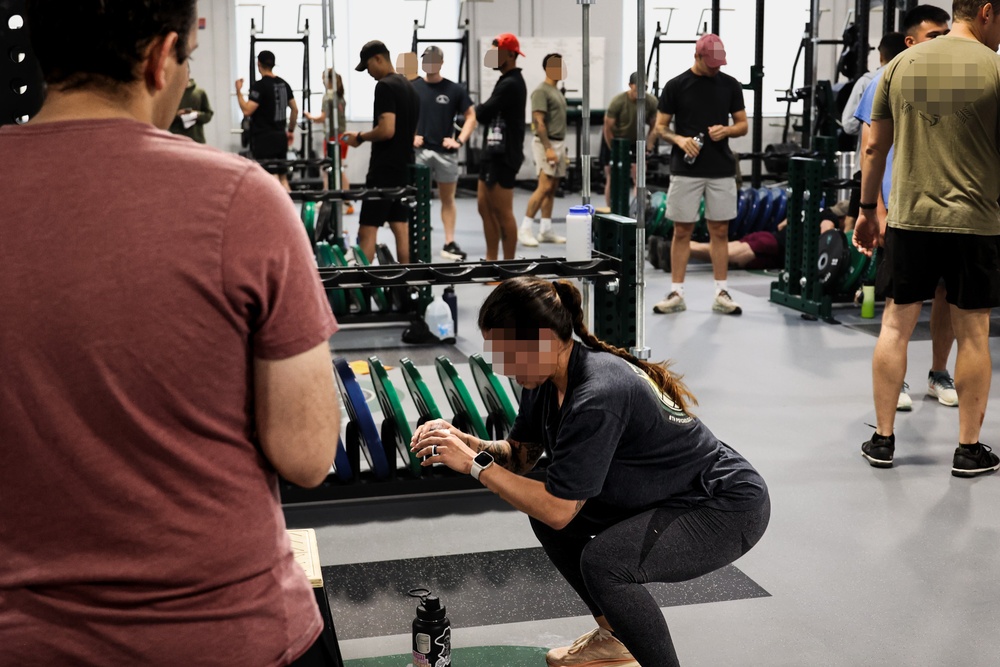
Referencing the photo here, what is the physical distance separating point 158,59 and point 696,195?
5.49 m

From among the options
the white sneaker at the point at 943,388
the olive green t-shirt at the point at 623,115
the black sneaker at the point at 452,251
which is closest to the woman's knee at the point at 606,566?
the white sneaker at the point at 943,388

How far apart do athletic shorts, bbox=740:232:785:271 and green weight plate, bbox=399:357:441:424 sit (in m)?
4.87

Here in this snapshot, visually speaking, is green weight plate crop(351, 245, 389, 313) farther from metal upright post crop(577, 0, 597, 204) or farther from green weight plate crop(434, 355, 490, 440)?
metal upright post crop(577, 0, 597, 204)

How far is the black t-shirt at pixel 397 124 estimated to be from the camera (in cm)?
637

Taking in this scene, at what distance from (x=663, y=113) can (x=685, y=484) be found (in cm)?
450

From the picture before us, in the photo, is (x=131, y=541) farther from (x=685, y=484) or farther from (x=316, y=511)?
(x=316, y=511)

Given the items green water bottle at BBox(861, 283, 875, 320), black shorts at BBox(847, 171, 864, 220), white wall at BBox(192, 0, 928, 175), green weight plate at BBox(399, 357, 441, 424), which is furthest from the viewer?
white wall at BBox(192, 0, 928, 175)

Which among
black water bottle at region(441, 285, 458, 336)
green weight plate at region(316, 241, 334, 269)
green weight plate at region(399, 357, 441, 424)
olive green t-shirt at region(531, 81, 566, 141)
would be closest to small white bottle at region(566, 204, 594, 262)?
green weight plate at region(399, 357, 441, 424)

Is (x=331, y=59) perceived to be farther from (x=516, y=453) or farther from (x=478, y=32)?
(x=478, y=32)

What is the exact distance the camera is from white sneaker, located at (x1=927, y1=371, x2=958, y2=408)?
4449mm

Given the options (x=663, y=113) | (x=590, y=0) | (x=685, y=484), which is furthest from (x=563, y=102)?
(x=685, y=484)

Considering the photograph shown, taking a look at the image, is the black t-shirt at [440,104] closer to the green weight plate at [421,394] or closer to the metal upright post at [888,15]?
the metal upright post at [888,15]

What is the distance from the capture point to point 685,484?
2.23 meters

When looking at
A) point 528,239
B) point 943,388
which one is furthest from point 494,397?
point 528,239
